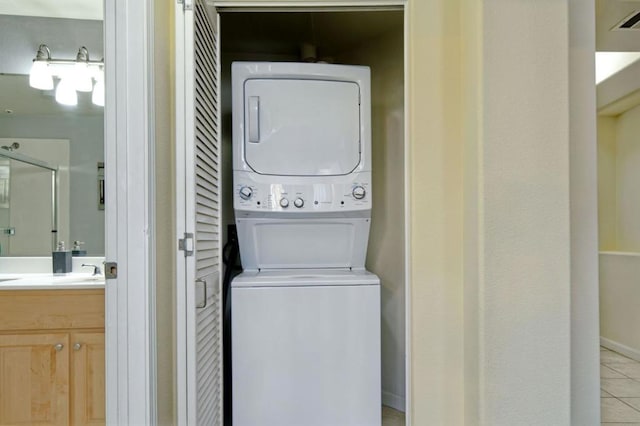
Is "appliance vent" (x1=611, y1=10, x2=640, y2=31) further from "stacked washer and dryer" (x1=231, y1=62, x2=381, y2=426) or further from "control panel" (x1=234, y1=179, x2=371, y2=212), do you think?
"control panel" (x1=234, y1=179, x2=371, y2=212)

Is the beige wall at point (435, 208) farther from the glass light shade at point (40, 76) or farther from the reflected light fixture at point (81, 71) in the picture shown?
the glass light shade at point (40, 76)

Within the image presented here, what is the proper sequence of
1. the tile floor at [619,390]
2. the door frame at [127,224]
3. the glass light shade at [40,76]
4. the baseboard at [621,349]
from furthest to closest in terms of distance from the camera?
the baseboard at [621,349] → the tile floor at [619,390] → the glass light shade at [40,76] → the door frame at [127,224]

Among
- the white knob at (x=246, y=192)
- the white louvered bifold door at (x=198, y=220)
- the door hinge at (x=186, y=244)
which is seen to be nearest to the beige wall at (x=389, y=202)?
the white knob at (x=246, y=192)

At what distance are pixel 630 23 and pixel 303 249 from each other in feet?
7.98

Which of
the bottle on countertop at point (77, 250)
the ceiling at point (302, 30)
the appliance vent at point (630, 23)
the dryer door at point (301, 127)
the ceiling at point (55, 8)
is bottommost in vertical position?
the bottle on countertop at point (77, 250)

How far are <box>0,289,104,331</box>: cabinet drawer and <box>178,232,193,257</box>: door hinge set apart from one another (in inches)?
26.1

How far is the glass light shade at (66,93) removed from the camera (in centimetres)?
196

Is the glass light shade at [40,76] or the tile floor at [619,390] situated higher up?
the glass light shade at [40,76]

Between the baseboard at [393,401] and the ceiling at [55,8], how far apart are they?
2.86 m

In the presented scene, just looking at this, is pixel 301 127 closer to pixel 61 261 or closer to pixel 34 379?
pixel 61 261

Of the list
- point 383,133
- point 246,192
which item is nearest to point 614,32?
point 383,133

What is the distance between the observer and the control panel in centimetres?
189

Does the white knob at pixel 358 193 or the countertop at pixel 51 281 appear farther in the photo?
the white knob at pixel 358 193

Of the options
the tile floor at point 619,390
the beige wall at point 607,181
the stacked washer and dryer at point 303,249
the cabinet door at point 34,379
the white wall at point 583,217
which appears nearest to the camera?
the white wall at point 583,217
